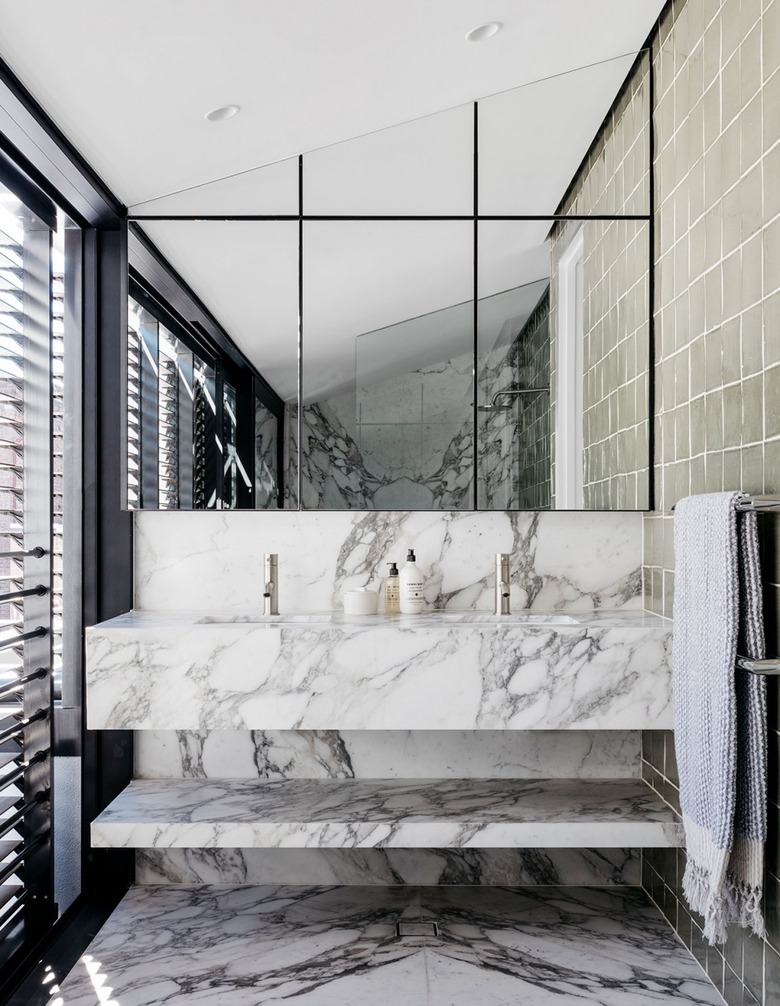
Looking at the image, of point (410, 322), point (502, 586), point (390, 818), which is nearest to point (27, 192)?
point (410, 322)

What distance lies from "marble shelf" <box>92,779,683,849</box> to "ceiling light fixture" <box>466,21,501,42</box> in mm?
1971

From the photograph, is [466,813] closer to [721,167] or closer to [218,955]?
[218,955]

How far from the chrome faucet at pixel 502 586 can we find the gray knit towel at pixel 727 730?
2.29 ft

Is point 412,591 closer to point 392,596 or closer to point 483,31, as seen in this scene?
point 392,596

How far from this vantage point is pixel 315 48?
1837mm

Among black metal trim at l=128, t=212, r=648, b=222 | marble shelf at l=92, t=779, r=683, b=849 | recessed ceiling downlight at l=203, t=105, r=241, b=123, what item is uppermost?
recessed ceiling downlight at l=203, t=105, r=241, b=123

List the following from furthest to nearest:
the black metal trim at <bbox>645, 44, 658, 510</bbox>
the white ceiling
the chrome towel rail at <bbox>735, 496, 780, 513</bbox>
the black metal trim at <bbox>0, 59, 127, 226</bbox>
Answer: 1. the black metal trim at <bbox>645, 44, 658, 510</bbox>
2. the white ceiling
3. the black metal trim at <bbox>0, 59, 127, 226</bbox>
4. the chrome towel rail at <bbox>735, 496, 780, 513</bbox>

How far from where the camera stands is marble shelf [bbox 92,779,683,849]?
205cm

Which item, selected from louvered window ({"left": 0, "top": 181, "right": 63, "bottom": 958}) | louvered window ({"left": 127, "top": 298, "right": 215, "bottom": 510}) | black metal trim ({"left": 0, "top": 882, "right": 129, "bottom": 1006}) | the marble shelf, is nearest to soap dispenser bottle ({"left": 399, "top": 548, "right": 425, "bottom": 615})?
the marble shelf

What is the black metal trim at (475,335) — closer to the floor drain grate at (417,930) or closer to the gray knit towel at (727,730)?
the gray knit towel at (727,730)

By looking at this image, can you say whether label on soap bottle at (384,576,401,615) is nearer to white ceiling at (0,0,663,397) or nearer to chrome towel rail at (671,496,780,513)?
white ceiling at (0,0,663,397)

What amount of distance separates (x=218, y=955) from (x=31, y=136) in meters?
2.03

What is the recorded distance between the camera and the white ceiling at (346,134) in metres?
1.83

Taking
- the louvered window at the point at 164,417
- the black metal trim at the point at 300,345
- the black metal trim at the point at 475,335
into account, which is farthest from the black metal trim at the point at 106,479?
the black metal trim at the point at 475,335
